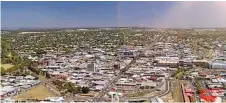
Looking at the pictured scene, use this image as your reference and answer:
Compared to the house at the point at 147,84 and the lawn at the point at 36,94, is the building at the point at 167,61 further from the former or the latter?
the lawn at the point at 36,94

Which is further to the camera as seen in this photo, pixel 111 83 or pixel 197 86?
pixel 111 83

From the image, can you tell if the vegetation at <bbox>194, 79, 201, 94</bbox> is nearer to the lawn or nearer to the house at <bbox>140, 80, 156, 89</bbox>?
the house at <bbox>140, 80, 156, 89</bbox>

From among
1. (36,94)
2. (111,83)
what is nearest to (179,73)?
(111,83)

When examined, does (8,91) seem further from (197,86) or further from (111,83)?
(197,86)

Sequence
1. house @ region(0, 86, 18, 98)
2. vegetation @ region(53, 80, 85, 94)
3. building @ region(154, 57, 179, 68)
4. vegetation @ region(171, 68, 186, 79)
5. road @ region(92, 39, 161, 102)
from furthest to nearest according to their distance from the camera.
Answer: building @ region(154, 57, 179, 68) < vegetation @ region(171, 68, 186, 79) < vegetation @ region(53, 80, 85, 94) < road @ region(92, 39, 161, 102) < house @ region(0, 86, 18, 98)

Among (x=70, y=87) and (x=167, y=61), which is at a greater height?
(x=167, y=61)

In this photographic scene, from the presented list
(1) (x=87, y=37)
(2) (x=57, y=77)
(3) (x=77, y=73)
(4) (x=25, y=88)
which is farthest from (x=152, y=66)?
(1) (x=87, y=37)

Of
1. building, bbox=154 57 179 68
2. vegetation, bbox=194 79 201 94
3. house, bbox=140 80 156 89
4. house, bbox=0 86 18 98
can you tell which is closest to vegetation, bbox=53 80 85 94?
house, bbox=0 86 18 98

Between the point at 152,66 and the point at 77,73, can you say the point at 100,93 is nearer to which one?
the point at 77,73
